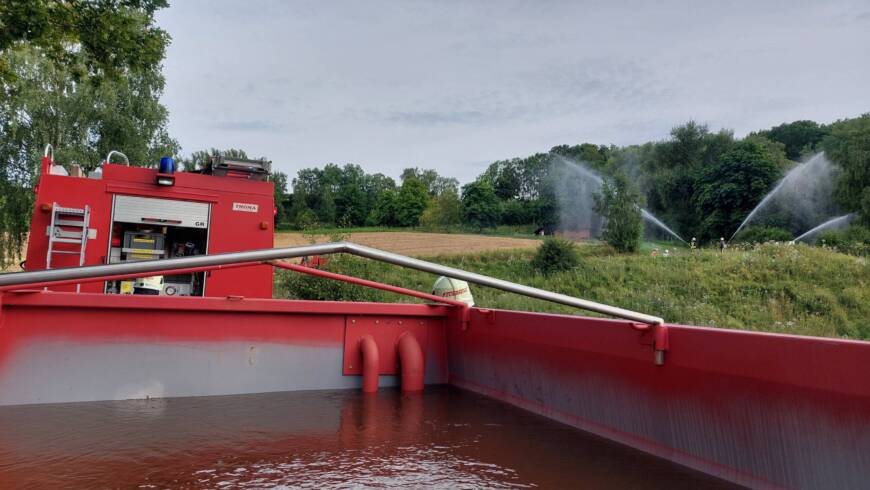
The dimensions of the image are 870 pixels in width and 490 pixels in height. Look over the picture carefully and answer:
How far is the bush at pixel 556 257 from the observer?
68.6ft

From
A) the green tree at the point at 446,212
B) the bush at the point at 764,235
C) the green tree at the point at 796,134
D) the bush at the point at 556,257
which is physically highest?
the green tree at the point at 796,134

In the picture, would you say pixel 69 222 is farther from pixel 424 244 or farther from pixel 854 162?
pixel 854 162

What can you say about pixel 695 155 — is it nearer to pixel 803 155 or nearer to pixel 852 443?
pixel 803 155

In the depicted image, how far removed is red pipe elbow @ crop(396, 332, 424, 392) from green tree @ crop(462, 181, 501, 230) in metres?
71.3

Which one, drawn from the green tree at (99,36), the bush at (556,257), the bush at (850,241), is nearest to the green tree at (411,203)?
the bush at (850,241)

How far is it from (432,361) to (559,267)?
16.6 m

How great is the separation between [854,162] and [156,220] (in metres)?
51.3

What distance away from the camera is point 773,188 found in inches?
2405

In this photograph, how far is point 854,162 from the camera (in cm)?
4469

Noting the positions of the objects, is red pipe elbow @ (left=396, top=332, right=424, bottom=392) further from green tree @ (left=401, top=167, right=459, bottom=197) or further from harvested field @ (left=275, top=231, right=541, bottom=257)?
green tree @ (left=401, top=167, right=459, bottom=197)

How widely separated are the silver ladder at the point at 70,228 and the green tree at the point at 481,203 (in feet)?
230

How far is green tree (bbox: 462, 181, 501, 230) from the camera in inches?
3049

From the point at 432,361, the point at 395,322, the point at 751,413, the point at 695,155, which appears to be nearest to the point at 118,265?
the point at 395,322

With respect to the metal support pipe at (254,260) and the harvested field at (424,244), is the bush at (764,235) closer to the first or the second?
the harvested field at (424,244)
